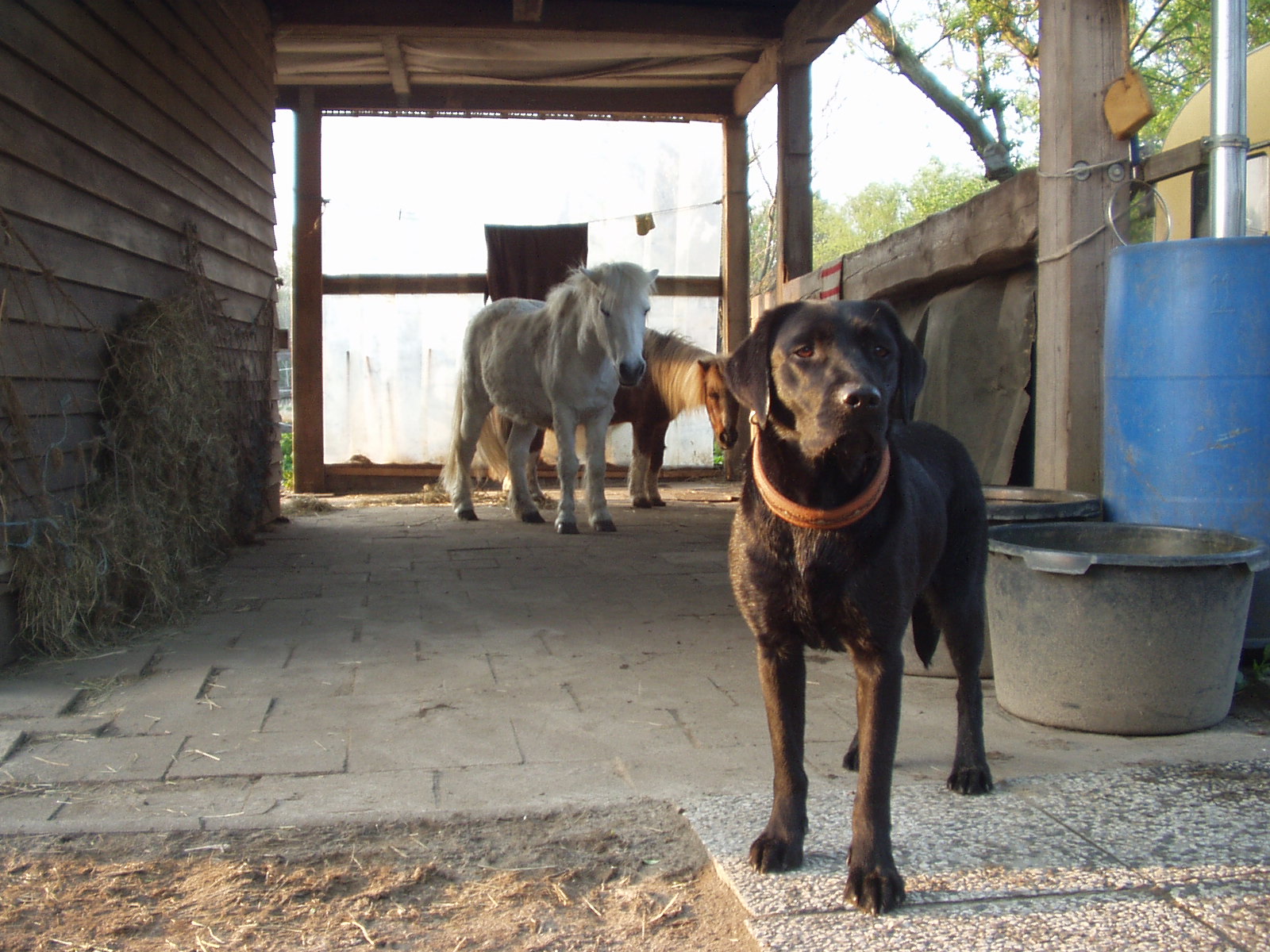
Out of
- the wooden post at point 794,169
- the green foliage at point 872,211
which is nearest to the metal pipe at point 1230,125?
the wooden post at point 794,169

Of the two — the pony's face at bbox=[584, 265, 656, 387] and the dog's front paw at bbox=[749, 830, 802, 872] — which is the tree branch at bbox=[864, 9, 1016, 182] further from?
Answer: the dog's front paw at bbox=[749, 830, 802, 872]

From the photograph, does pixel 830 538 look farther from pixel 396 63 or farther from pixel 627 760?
pixel 396 63

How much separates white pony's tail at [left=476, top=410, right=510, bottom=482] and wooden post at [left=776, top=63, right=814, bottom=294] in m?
2.68

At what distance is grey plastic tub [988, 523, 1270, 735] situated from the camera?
2.92 meters

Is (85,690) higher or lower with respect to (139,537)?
lower

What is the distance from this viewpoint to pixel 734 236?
1107cm

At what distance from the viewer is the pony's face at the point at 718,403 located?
8.73 m

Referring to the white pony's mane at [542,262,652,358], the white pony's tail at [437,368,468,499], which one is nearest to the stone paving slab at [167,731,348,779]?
the white pony's mane at [542,262,652,358]

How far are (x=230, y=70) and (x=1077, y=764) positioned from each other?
22.2ft

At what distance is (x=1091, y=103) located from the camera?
3912 mm

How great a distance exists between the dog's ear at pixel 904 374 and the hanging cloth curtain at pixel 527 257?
9.02 m

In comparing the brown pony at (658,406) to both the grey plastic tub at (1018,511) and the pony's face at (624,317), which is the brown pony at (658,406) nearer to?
the pony's face at (624,317)

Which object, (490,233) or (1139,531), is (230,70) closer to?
(490,233)

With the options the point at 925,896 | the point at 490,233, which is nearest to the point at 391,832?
the point at 925,896
